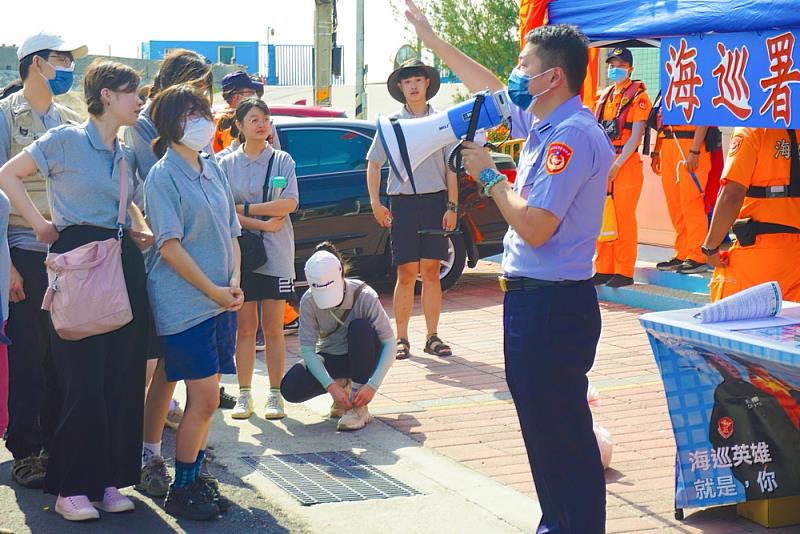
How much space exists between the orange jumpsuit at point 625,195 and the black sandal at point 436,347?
2354 mm

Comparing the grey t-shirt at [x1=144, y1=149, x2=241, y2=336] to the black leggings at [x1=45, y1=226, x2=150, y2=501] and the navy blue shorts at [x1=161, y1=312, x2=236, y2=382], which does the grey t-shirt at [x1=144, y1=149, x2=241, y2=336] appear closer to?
the navy blue shorts at [x1=161, y1=312, x2=236, y2=382]

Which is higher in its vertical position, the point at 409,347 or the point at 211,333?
the point at 211,333

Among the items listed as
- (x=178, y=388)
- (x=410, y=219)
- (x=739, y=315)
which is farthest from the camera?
(x=410, y=219)

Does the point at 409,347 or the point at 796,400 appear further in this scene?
the point at 409,347

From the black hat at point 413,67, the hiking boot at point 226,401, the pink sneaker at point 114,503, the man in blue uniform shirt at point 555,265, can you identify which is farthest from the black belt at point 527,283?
the black hat at point 413,67

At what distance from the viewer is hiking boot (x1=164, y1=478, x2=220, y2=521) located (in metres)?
5.10

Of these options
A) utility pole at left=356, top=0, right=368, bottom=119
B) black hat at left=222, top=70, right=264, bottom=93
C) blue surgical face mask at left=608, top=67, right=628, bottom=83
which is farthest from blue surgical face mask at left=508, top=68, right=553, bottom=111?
utility pole at left=356, top=0, right=368, bottom=119

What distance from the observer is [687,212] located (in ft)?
34.1

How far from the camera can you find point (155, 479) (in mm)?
5469

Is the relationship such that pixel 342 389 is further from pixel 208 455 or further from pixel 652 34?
pixel 652 34

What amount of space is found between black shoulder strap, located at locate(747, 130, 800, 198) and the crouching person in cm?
222

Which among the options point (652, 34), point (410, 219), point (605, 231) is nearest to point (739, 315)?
point (652, 34)

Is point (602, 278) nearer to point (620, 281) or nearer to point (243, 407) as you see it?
point (620, 281)

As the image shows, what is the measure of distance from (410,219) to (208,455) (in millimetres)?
2833
